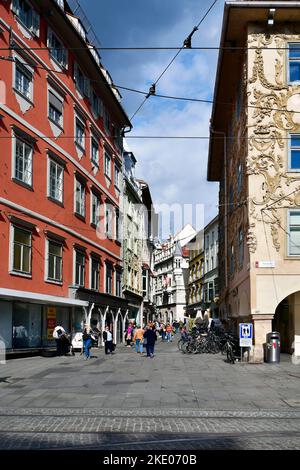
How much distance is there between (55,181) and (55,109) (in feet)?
12.4

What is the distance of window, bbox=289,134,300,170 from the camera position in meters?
26.5

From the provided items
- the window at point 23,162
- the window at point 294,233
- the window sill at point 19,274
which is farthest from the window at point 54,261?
the window at point 294,233

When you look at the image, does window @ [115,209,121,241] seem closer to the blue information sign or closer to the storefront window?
the storefront window

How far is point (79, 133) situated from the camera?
3694 cm

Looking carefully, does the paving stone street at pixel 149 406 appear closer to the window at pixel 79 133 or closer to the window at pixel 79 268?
the window at pixel 79 268

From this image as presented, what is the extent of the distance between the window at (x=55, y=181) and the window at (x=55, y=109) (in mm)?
2352

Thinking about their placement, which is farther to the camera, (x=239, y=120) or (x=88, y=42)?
(x=88, y=42)

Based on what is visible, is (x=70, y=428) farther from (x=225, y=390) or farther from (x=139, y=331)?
(x=139, y=331)

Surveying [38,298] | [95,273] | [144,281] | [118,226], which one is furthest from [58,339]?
[144,281]

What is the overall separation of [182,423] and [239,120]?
2163cm

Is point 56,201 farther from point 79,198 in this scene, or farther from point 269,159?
point 269,159

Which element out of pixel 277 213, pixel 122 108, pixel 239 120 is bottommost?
pixel 277 213

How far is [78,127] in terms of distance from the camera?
36.8 m
